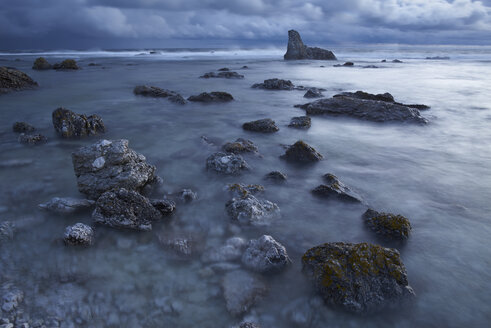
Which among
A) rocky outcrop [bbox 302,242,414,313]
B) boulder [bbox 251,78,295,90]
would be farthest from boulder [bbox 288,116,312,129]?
boulder [bbox 251,78,295,90]

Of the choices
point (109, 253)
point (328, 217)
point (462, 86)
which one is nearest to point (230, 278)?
point (109, 253)

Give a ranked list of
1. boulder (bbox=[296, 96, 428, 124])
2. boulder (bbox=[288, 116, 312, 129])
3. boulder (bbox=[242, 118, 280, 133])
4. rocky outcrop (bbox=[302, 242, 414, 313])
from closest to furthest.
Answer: rocky outcrop (bbox=[302, 242, 414, 313]), boulder (bbox=[242, 118, 280, 133]), boulder (bbox=[288, 116, 312, 129]), boulder (bbox=[296, 96, 428, 124])

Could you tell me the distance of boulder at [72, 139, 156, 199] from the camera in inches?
177

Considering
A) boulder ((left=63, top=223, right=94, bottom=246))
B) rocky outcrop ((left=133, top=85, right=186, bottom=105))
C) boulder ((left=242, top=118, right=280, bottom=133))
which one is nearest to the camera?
boulder ((left=63, top=223, right=94, bottom=246))

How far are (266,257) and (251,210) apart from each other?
0.94 meters

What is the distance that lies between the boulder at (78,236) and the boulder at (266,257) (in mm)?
1739

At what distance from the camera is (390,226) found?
375 cm

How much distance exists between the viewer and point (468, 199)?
4.73m

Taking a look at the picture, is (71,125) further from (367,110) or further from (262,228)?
(367,110)

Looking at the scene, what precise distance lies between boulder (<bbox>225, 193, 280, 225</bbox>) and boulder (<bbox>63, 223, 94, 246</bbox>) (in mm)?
1678

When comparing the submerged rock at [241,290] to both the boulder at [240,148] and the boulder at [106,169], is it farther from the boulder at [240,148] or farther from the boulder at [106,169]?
the boulder at [240,148]

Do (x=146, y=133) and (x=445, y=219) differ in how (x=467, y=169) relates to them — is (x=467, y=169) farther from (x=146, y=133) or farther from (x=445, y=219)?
(x=146, y=133)

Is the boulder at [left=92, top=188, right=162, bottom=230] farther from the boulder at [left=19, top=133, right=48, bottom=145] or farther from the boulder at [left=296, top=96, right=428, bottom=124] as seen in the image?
the boulder at [left=296, top=96, right=428, bottom=124]

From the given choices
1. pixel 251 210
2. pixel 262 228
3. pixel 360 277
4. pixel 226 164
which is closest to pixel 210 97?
pixel 226 164
